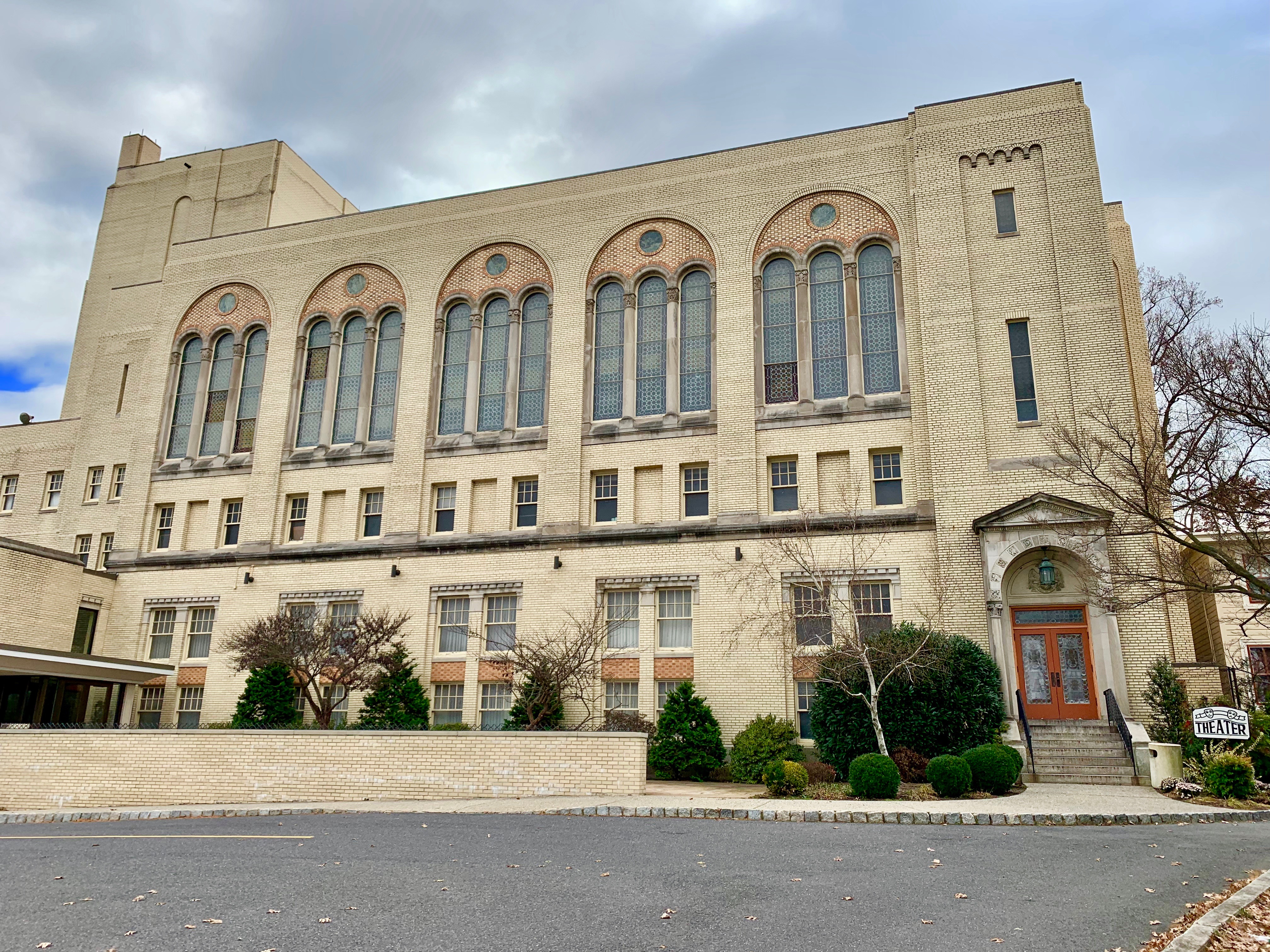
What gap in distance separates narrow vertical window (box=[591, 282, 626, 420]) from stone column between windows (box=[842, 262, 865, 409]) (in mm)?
7136

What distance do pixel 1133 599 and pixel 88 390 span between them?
132ft

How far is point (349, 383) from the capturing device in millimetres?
33844

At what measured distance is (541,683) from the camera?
989 inches

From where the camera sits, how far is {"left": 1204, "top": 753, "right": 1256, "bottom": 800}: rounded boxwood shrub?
1716 cm

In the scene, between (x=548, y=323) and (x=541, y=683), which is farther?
(x=548, y=323)

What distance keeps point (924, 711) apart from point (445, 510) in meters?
16.8

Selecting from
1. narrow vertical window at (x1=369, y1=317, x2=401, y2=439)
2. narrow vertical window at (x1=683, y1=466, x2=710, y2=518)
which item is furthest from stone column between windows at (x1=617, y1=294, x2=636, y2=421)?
narrow vertical window at (x1=369, y1=317, x2=401, y2=439)

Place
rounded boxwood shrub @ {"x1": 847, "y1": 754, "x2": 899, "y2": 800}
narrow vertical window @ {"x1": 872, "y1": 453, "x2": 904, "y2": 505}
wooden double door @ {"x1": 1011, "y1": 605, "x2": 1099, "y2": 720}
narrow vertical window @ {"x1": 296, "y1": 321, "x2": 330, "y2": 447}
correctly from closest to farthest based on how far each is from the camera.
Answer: rounded boxwood shrub @ {"x1": 847, "y1": 754, "x2": 899, "y2": 800} < wooden double door @ {"x1": 1011, "y1": 605, "x2": 1099, "y2": 720} < narrow vertical window @ {"x1": 872, "y1": 453, "x2": 904, "y2": 505} < narrow vertical window @ {"x1": 296, "y1": 321, "x2": 330, "y2": 447}

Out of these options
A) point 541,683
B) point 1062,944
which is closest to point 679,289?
point 541,683

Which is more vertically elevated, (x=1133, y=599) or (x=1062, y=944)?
(x=1133, y=599)

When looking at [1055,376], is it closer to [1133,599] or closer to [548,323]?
[1133,599]

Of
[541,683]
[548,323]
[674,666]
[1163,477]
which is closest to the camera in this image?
[1163,477]

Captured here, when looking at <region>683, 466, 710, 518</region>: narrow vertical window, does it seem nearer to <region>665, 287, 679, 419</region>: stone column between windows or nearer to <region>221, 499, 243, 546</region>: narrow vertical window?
<region>665, 287, 679, 419</region>: stone column between windows

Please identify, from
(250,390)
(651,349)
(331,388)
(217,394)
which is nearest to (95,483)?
(217,394)
